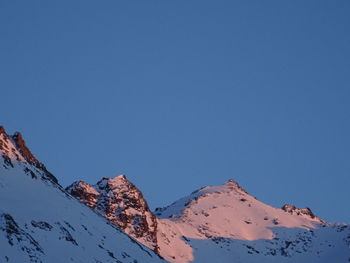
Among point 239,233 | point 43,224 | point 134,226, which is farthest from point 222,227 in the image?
point 43,224

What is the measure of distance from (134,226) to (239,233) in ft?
138

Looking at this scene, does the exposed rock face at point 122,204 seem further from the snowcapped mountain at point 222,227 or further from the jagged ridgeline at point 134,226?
the jagged ridgeline at point 134,226

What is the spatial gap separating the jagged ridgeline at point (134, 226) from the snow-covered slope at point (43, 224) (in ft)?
0.45

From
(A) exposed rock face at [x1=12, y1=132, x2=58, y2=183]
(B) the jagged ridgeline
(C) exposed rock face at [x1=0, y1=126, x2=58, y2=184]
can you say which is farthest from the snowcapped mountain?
(C) exposed rock face at [x1=0, y1=126, x2=58, y2=184]

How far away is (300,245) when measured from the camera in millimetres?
156375

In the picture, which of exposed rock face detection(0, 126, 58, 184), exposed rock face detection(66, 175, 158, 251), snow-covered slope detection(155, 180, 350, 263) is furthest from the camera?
snow-covered slope detection(155, 180, 350, 263)

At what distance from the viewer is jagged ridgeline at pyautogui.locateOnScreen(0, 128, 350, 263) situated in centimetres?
6216

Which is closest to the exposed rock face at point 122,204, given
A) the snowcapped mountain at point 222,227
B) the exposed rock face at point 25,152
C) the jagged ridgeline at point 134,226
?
the snowcapped mountain at point 222,227

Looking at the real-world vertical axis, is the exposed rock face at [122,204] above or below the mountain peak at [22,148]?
above

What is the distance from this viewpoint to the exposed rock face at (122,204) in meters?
124

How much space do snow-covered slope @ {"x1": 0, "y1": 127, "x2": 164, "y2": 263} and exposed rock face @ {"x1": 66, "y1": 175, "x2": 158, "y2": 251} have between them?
119 ft

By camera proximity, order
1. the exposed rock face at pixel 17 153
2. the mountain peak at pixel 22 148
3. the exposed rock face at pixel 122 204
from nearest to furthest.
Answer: the exposed rock face at pixel 17 153 → the mountain peak at pixel 22 148 → the exposed rock face at pixel 122 204

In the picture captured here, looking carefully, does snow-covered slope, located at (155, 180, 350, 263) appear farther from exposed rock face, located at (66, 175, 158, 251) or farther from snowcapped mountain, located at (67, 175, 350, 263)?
exposed rock face, located at (66, 175, 158, 251)

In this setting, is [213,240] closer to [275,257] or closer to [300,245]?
[275,257]
